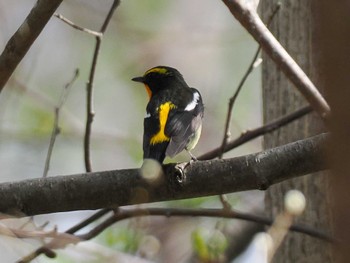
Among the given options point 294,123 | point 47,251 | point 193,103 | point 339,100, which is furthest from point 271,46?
point 294,123

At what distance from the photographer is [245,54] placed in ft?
25.8

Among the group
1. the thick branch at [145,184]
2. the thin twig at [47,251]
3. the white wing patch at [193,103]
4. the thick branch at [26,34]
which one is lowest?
the thin twig at [47,251]

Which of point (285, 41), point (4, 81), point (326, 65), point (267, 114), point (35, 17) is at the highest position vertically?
point (285, 41)

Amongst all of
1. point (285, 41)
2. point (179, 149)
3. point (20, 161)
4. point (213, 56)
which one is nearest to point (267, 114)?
point (285, 41)

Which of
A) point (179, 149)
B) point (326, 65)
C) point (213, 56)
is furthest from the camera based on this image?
point (213, 56)

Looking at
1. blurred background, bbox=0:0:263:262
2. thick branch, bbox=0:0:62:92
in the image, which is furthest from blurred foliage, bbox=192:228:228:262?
blurred background, bbox=0:0:263:262

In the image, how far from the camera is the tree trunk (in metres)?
3.86

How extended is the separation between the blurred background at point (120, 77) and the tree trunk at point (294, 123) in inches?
82.2

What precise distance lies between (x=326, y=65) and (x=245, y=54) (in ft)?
24.4

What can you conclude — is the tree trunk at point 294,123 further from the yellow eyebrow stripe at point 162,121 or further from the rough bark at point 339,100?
the rough bark at point 339,100

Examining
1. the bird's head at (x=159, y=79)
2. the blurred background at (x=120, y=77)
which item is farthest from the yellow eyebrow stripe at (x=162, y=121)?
the blurred background at (x=120, y=77)

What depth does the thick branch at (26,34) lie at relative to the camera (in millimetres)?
2480

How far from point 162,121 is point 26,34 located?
3.55 ft

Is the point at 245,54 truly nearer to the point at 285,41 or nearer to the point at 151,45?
the point at 151,45
